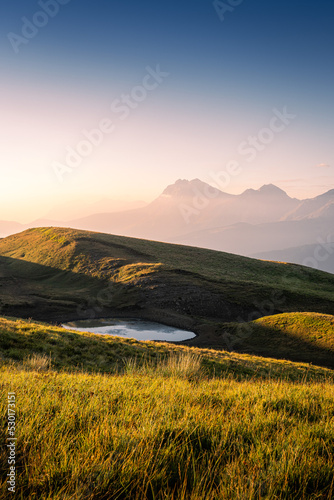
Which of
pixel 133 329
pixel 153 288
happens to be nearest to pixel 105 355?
pixel 133 329

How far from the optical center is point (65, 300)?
42.8 m

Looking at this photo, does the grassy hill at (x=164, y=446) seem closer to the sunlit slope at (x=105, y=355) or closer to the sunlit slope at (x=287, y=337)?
the sunlit slope at (x=105, y=355)

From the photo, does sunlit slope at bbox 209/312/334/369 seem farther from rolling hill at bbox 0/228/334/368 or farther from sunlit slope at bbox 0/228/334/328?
sunlit slope at bbox 0/228/334/328

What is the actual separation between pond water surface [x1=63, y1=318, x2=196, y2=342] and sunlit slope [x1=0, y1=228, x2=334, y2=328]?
2639 mm

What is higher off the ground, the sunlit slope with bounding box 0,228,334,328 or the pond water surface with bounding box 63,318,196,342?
the sunlit slope with bounding box 0,228,334,328

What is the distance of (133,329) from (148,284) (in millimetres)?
13410

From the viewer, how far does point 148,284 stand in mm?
45250

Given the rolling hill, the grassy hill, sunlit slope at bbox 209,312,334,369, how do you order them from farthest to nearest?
the rolling hill → sunlit slope at bbox 209,312,334,369 → the grassy hill

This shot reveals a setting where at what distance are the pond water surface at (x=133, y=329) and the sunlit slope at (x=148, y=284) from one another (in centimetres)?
264

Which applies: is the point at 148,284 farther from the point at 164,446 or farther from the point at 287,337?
the point at 164,446

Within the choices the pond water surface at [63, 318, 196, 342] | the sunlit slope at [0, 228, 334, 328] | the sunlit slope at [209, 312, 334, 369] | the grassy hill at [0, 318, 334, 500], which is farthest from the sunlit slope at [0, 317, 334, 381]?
the sunlit slope at [0, 228, 334, 328]

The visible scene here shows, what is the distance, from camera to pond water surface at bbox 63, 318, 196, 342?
29.8 m

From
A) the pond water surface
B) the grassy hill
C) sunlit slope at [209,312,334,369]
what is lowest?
the pond water surface

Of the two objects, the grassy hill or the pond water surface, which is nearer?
the grassy hill
